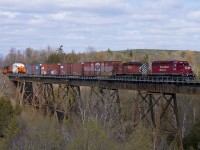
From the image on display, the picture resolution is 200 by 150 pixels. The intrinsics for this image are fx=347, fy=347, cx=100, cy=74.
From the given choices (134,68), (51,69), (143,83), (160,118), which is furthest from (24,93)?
(160,118)

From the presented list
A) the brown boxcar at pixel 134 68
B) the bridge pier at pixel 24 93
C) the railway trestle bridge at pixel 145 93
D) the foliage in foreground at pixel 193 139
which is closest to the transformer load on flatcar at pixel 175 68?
the brown boxcar at pixel 134 68

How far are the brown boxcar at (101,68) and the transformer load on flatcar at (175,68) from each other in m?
4.85

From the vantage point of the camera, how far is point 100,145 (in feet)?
51.6

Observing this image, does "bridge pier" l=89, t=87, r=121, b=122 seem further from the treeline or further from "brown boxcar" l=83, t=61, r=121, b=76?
"brown boxcar" l=83, t=61, r=121, b=76

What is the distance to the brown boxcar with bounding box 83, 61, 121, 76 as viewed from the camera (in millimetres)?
34125

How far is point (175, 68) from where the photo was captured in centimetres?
2948

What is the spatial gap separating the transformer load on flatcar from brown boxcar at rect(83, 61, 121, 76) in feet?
15.9

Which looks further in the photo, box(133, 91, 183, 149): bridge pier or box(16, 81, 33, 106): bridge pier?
box(16, 81, 33, 106): bridge pier

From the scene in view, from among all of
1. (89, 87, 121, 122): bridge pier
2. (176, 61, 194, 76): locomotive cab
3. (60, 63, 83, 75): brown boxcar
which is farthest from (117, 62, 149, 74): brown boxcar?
(60, 63, 83, 75): brown boxcar

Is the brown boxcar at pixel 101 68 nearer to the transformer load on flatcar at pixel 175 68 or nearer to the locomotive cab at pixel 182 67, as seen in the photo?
the transformer load on flatcar at pixel 175 68

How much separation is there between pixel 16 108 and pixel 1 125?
3.94 m

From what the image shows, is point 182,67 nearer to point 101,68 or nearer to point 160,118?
point 160,118

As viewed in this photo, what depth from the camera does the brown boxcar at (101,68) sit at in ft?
112

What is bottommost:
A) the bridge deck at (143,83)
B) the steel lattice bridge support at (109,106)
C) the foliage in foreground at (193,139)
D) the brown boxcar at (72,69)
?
the foliage in foreground at (193,139)
